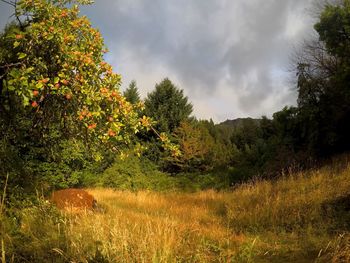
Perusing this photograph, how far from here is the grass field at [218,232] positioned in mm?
4309

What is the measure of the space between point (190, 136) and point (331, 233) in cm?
2065

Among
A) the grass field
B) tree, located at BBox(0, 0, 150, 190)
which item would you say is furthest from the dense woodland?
the grass field

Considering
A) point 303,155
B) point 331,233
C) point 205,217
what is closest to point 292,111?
point 303,155

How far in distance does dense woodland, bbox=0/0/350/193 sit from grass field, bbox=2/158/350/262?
1236 mm

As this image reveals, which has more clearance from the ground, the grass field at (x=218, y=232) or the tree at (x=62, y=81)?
the tree at (x=62, y=81)

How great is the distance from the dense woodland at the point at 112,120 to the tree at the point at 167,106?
11 centimetres

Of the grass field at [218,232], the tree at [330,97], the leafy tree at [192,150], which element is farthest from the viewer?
the leafy tree at [192,150]

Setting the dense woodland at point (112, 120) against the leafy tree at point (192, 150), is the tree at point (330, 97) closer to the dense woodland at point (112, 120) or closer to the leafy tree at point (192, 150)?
the dense woodland at point (112, 120)

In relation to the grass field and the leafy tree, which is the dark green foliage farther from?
the grass field

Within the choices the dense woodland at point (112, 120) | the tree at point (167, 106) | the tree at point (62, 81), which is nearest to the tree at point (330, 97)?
the dense woodland at point (112, 120)

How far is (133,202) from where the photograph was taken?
595 inches

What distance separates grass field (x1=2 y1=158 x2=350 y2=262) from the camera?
14.1 feet

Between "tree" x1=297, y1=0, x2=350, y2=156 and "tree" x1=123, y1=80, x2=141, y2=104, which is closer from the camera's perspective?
"tree" x1=297, y1=0, x2=350, y2=156

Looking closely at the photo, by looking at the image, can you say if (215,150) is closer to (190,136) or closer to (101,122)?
(190,136)
